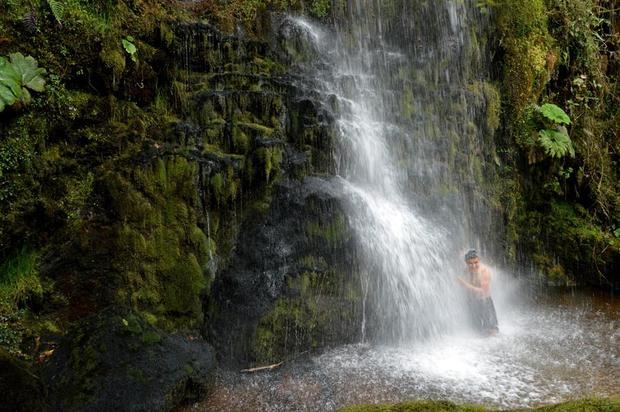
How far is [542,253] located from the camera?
8406 millimetres

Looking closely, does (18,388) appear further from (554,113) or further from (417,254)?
(554,113)

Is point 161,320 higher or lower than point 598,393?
higher

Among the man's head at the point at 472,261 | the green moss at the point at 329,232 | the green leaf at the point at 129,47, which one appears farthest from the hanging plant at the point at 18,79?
the man's head at the point at 472,261

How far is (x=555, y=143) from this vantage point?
8.10 metres

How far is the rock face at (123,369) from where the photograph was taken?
13.2ft

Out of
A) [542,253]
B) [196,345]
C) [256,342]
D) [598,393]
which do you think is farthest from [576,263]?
[196,345]

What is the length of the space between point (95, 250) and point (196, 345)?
153 cm

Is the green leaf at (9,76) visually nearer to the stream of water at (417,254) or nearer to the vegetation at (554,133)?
the stream of water at (417,254)

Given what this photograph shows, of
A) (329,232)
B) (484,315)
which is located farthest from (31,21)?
(484,315)

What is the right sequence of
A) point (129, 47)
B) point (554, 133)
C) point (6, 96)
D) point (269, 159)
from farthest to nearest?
point (554, 133) < point (269, 159) < point (129, 47) < point (6, 96)

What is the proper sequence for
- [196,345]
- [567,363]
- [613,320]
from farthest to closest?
[613,320], [567,363], [196,345]

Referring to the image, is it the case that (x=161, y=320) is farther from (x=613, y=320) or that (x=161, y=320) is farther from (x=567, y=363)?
(x=613, y=320)

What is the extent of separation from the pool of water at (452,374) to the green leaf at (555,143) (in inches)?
118

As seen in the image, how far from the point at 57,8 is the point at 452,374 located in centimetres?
583
